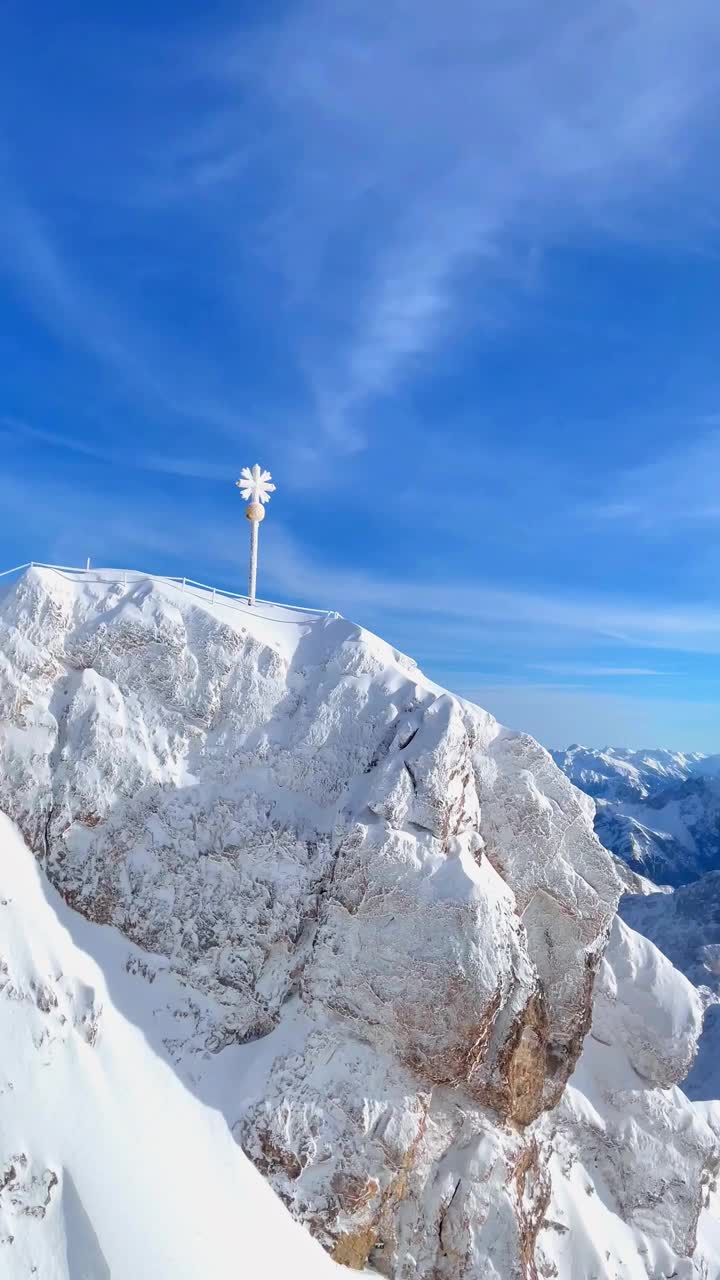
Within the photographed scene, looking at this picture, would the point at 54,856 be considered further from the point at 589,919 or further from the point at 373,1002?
the point at 589,919

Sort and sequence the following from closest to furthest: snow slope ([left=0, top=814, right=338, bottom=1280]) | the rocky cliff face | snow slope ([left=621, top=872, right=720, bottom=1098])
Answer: snow slope ([left=0, top=814, right=338, bottom=1280])
the rocky cliff face
snow slope ([left=621, top=872, right=720, bottom=1098])

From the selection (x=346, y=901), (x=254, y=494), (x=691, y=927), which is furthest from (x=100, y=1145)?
(x=691, y=927)

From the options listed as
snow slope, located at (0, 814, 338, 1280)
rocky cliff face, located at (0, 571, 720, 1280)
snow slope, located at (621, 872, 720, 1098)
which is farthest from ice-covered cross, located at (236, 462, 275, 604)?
snow slope, located at (621, 872, 720, 1098)

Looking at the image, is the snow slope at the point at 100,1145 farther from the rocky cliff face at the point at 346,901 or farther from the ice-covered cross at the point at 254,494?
the ice-covered cross at the point at 254,494

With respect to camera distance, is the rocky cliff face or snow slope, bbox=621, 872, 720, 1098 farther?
snow slope, bbox=621, 872, 720, 1098

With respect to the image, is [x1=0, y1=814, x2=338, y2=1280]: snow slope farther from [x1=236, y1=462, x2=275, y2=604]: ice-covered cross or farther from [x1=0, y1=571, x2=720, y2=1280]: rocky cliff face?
[x1=236, y1=462, x2=275, y2=604]: ice-covered cross
